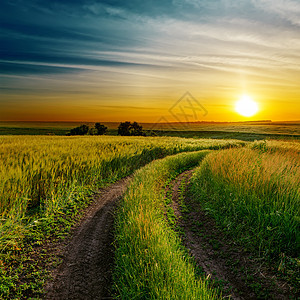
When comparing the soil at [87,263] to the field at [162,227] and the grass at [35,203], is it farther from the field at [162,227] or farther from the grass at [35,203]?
the grass at [35,203]

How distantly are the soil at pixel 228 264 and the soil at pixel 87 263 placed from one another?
2059mm

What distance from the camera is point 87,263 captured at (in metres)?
4.99

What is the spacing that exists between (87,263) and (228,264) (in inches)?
130

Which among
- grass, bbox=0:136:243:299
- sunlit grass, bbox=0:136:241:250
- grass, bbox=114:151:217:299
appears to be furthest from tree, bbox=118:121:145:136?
grass, bbox=114:151:217:299

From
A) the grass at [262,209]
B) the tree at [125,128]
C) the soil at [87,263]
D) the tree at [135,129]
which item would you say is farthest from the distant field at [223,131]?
the soil at [87,263]

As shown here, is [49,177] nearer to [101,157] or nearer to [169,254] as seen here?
[101,157]

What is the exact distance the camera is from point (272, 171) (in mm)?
8070

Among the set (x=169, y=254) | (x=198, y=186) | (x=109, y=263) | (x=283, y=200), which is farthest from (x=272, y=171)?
(x=109, y=263)

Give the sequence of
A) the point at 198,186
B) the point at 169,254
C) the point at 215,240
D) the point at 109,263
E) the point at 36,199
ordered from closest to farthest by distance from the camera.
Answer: the point at 169,254 < the point at 109,263 < the point at 215,240 < the point at 36,199 < the point at 198,186

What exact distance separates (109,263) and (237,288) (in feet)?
9.04

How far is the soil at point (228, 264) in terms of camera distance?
Answer: 4430mm

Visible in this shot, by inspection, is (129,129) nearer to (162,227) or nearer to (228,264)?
(162,227)

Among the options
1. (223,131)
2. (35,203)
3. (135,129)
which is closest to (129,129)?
(135,129)

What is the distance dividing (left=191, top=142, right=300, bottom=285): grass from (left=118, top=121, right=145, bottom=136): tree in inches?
2397
